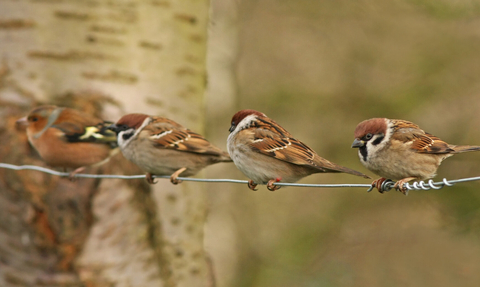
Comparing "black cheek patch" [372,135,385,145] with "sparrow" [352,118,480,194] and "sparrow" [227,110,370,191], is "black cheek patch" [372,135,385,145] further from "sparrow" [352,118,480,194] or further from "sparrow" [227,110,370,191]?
"sparrow" [227,110,370,191]

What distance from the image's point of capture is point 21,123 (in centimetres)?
496

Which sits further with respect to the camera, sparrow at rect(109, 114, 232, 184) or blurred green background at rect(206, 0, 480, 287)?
blurred green background at rect(206, 0, 480, 287)

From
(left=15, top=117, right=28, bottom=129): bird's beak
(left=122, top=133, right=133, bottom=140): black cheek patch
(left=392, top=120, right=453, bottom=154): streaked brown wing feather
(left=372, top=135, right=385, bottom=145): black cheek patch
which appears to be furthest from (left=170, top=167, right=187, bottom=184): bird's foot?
(left=392, top=120, right=453, bottom=154): streaked brown wing feather

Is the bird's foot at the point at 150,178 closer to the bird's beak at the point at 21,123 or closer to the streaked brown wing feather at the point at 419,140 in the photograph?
the bird's beak at the point at 21,123

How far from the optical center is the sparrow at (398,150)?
12.7 feet

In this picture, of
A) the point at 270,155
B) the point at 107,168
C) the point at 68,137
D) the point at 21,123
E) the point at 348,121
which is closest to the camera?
the point at 270,155

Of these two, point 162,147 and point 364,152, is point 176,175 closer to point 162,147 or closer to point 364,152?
point 162,147

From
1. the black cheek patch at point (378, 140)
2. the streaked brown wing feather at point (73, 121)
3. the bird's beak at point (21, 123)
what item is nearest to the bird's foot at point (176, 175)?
the streaked brown wing feather at point (73, 121)

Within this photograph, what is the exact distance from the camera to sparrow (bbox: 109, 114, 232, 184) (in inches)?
190

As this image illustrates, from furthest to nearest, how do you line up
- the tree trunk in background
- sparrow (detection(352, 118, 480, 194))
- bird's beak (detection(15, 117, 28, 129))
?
bird's beak (detection(15, 117, 28, 129)) < the tree trunk in background < sparrow (detection(352, 118, 480, 194))

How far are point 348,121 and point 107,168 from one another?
4811 mm

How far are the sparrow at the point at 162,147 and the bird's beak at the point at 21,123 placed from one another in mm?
803

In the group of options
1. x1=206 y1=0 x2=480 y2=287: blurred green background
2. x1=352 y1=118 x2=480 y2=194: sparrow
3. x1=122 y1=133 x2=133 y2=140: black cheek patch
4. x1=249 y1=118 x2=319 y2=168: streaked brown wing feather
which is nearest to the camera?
x1=352 y1=118 x2=480 y2=194: sparrow

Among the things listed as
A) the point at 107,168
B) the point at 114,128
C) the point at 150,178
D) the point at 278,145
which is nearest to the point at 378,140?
the point at 278,145
